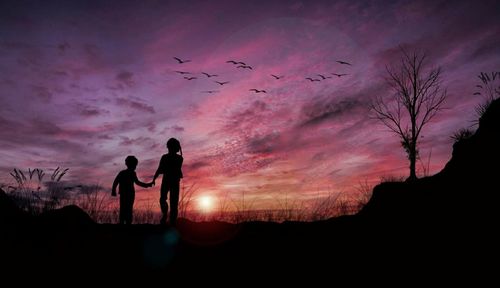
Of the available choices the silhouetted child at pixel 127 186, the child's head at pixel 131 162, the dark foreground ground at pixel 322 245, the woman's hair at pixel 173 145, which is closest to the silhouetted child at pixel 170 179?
the woman's hair at pixel 173 145

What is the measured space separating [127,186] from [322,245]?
5372mm

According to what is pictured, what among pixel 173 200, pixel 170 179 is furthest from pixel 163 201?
pixel 170 179

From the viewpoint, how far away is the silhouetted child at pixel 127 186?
9.60 m

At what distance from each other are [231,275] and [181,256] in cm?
121

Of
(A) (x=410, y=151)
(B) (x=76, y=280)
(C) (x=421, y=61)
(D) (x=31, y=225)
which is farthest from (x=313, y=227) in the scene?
(C) (x=421, y=61)

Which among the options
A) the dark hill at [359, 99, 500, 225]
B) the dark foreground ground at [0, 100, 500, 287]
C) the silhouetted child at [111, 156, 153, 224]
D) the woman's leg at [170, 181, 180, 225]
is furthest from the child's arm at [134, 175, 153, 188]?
the dark hill at [359, 99, 500, 225]

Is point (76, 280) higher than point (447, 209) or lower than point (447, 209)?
lower

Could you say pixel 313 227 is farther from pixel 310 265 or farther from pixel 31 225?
pixel 31 225

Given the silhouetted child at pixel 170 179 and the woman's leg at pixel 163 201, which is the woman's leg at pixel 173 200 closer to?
the silhouetted child at pixel 170 179

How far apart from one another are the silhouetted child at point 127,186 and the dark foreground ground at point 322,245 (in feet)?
4.05

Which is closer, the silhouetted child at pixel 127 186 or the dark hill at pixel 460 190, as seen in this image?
the dark hill at pixel 460 190

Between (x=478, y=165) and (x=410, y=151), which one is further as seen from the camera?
(x=410, y=151)

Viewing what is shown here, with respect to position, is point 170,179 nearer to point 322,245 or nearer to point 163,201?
point 163,201

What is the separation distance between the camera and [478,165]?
7121 mm
